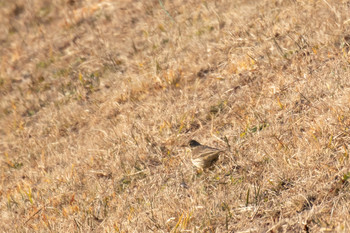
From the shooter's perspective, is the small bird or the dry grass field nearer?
the dry grass field

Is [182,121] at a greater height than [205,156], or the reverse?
[205,156]

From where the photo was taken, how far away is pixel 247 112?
494cm

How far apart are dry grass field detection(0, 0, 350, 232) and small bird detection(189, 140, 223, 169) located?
8 cm

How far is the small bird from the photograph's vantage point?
14.1 feet

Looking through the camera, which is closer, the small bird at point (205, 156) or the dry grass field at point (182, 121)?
the dry grass field at point (182, 121)

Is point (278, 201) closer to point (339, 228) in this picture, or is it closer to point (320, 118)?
point (339, 228)

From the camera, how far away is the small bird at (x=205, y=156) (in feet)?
14.1

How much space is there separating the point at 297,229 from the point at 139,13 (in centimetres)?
596

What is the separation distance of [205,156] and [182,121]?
3.30 ft

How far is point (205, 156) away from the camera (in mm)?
4293

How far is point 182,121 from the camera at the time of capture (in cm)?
523

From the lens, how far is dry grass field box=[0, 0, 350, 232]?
374 centimetres

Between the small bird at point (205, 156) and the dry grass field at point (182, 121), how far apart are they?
76mm

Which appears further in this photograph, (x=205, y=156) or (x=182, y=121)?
(x=182, y=121)
